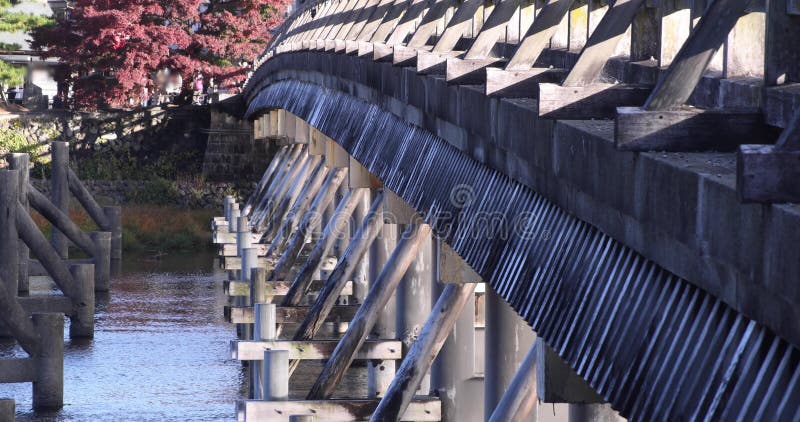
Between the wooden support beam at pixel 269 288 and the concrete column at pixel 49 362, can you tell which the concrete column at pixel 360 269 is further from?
the concrete column at pixel 49 362

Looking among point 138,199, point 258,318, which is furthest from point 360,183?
point 138,199

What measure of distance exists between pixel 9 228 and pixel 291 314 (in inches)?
259

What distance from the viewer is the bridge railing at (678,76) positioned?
466 cm

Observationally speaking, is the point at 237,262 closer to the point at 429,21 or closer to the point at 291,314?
the point at 291,314

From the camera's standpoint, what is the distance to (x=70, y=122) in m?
42.8

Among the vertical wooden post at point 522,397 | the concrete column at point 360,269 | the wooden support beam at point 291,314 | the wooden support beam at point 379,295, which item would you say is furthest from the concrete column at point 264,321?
the vertical wooden post at point 522,397

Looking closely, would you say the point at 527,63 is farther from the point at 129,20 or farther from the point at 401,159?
the point at 129,20

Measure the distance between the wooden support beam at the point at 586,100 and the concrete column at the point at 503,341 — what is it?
16.7 ft

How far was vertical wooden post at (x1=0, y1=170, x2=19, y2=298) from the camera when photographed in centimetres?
2257

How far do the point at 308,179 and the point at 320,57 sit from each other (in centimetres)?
776

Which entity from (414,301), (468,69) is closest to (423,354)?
(468,69)

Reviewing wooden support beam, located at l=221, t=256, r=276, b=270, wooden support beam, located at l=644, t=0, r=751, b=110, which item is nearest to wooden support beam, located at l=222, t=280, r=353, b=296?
wooden support beam, located at l=221, t=256, r=276, b=270

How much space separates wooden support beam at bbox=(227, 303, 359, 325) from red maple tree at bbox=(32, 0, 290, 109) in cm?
2498

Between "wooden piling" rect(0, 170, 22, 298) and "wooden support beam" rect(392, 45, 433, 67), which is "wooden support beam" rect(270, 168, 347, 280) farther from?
"wooden support beam" rect(392, 45, 433, 67)
